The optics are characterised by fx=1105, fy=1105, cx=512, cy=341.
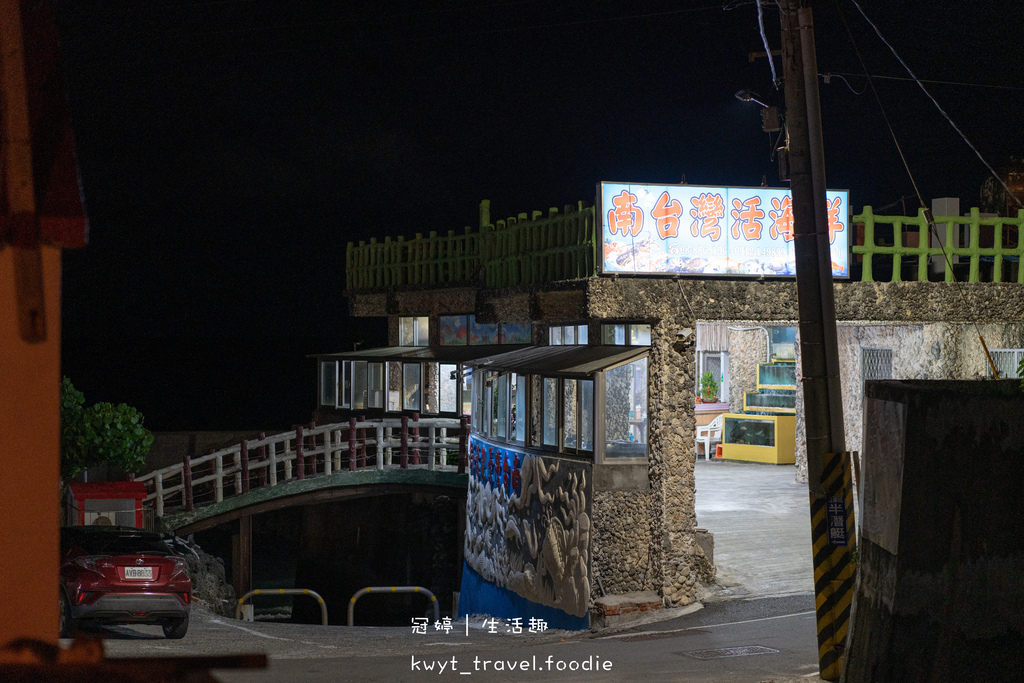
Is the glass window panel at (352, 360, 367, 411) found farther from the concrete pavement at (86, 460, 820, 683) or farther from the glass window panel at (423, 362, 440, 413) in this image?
the concrete pavement at (86, 460, 820, 683)

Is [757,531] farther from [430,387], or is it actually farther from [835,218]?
[430,387]

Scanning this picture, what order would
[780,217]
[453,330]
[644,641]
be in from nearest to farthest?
[644,641]
[780,217]
[453,330]

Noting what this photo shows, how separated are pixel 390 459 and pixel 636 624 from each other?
9.87 meters

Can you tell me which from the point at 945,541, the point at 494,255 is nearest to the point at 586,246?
the point at 494,255

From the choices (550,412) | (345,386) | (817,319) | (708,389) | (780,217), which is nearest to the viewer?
(817,319)

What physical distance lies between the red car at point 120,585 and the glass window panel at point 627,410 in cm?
576

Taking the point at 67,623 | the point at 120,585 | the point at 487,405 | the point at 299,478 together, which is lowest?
the point at 67,623

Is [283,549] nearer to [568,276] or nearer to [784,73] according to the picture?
[568,276]

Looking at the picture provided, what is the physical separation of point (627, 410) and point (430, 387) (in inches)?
469

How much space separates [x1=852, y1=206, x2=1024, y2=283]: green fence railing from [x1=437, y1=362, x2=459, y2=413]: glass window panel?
1103 centimetres

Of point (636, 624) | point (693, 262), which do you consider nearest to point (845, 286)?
point (693, 262)

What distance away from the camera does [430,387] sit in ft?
86.9

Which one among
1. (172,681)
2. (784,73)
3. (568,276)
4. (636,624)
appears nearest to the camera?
(172,681)

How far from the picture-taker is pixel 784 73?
1002 cm
